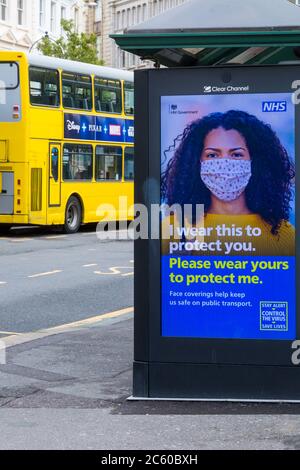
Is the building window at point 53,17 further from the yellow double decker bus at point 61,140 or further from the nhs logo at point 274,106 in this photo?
the nhs logo at point 274,106

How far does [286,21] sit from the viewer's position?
6789mm

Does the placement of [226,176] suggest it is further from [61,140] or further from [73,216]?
[73,216]

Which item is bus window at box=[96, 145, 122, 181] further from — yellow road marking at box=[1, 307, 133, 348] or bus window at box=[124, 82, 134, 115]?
yellow road marking at box=[1, 307, 133, 348]

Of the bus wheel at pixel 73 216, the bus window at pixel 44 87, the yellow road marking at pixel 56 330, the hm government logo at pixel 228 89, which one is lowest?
the yellow road marking at pixel 56 330

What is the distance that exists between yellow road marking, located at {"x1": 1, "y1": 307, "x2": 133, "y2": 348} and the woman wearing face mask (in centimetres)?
340

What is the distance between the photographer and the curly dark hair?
6.84 metres

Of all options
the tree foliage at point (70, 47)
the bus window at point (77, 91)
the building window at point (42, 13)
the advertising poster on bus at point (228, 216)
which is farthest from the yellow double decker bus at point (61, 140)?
the building window at point (42, 13)

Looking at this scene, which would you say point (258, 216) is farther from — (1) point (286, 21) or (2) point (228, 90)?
(1) point (286, 21)

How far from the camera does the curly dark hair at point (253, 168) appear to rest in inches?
269

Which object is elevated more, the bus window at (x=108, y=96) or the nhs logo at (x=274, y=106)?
the bus window at (x=108, y=96)

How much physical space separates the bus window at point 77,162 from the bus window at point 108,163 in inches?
15.5

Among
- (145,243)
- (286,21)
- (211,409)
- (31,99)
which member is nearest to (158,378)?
(211,409)

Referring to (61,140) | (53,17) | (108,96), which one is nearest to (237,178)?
(61,140)

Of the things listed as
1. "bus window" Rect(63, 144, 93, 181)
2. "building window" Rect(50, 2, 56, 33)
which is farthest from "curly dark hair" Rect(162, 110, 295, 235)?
"building window" Rect(50, 2, 56, 33)
